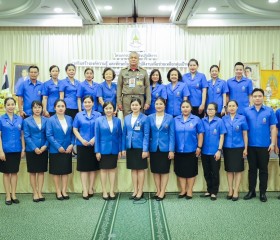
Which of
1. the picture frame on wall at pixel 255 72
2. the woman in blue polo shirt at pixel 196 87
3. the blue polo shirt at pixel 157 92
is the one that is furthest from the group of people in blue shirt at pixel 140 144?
the picture frame on wall at pixel 255 72

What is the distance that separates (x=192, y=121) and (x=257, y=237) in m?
1.78

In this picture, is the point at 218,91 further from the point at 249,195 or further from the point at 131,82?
the point at 249,195

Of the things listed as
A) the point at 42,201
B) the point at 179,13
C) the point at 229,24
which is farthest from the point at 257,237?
the point at 229,24

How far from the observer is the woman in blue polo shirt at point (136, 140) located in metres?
4.79

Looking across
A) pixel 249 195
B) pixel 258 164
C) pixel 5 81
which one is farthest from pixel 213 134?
pixel 5 81

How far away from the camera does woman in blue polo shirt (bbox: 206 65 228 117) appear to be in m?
5.71

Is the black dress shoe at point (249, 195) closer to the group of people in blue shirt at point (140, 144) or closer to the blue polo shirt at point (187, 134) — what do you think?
the group of people in blue shirt at point (140, 144)

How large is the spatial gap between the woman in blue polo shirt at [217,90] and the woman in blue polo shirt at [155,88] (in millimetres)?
786

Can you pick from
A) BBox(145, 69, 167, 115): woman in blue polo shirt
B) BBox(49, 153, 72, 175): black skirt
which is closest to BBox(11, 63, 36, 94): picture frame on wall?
BBox(145, 69, 167, 115): woman in blue polo shirt

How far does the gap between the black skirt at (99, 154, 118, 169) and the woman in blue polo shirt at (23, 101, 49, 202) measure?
0.74 meters

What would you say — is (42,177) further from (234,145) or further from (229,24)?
(229,24)

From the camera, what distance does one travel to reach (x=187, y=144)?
4.81 m

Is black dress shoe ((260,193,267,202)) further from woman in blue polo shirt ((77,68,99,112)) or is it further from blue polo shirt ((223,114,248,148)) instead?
woman in blue polo shirt ((77,68,99,112))

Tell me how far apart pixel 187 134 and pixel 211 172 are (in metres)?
0.63
